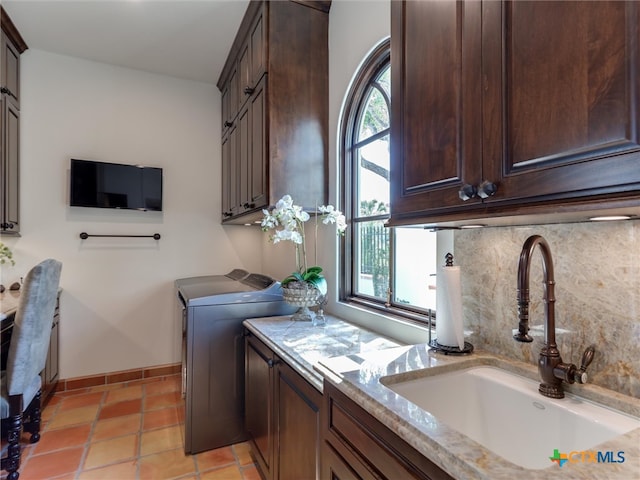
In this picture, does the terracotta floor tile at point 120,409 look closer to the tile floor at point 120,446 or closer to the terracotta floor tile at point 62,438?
the tile floor at point 120,446

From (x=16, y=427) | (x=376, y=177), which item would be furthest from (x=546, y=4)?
(x=16, y=427)

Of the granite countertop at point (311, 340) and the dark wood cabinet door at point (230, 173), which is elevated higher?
the dark wood cabinet door at point (230, 173)

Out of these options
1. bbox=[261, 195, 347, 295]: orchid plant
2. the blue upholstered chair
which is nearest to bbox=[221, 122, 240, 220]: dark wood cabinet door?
bbox=[261, 195, 347, 295]: orchid plant

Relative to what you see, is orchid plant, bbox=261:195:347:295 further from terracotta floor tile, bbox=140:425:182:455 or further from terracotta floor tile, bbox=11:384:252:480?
terracotta floor tile, bbox=140:425:182:455

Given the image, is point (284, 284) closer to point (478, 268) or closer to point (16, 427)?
point (478, 268)

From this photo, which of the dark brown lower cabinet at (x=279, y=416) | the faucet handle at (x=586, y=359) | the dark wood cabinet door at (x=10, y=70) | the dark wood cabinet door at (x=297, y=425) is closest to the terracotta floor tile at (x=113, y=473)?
the dark brown lower cabinet at (x=279, y=416)

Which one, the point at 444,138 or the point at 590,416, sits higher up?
the point at 444,138

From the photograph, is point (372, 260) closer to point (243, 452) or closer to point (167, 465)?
point (243, 452)

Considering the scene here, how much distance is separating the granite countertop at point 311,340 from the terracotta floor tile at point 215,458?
2.69 ft

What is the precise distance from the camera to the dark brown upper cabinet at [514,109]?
617mm

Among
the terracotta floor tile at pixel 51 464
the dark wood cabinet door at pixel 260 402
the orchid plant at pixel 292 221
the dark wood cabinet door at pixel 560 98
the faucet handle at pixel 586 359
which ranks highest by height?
the dark wood cabinet door at pixel 560 98

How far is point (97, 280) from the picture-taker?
10.2 feet

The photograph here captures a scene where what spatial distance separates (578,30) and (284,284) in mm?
1674

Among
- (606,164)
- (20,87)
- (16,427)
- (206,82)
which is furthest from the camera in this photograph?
(206,82)
